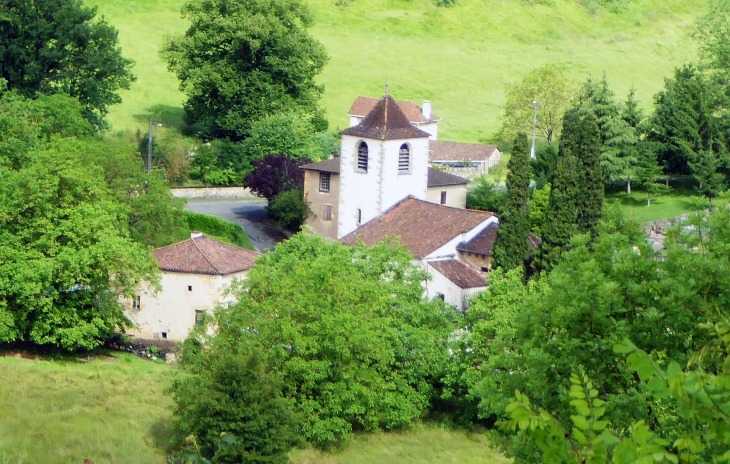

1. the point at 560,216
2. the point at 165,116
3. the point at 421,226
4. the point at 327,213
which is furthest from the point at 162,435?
the point at 165,116

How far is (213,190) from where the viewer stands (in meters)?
59.4

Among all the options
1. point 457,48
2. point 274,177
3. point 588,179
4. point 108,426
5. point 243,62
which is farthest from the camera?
point 457,48

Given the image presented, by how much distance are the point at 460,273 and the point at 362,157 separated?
9404 millimetres

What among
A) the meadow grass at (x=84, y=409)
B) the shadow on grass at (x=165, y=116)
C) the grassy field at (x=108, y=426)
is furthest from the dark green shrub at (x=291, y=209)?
the shadow on grass at (x=165, y=116)

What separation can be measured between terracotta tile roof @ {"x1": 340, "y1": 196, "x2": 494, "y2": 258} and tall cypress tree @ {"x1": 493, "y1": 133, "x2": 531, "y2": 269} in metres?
2.32

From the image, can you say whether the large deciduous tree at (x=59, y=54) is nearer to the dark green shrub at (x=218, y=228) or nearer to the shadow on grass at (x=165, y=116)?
the dark green shrub at (x=218, y=228)

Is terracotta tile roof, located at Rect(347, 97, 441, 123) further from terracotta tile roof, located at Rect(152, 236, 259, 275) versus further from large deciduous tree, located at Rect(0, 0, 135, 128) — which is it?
terracotta tile roof, located at Rect(152, 236, 259, 275)

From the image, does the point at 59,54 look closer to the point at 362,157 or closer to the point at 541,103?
the point at 362,157

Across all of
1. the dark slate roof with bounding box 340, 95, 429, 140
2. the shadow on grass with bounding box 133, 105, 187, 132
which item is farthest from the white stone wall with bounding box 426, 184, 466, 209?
the shadow on grass with bounding box 133, 105, 187, 132

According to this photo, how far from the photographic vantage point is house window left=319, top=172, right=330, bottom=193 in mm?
50000

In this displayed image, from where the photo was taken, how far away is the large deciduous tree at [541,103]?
231 ft

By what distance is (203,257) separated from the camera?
37344 mm

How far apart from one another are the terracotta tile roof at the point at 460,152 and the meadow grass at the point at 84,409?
3512 cm

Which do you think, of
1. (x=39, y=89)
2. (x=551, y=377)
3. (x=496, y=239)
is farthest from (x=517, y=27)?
(x=551, y=377)
